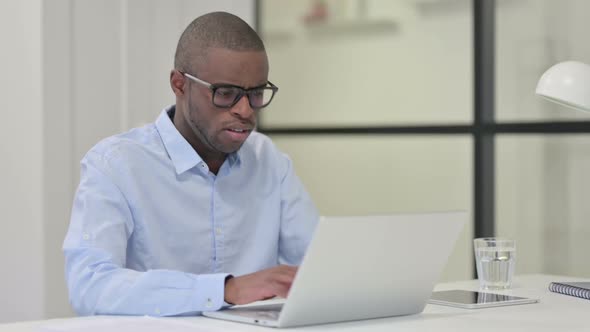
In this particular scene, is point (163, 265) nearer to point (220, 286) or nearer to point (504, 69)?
point (220, 286)

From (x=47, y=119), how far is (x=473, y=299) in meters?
1.87

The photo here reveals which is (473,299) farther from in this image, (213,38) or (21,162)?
(21,162)

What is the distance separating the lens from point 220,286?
1603 mm

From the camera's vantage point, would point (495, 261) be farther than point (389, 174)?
No

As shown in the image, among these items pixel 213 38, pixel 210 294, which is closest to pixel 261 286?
pixel 210 294

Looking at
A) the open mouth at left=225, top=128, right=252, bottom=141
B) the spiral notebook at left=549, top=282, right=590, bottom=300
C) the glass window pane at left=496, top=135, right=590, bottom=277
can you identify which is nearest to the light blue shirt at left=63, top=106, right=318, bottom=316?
the open mouth at left=225, top=128, right=252, bottom=141

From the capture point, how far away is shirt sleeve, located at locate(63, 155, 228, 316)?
160 centimetres

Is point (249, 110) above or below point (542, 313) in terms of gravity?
above

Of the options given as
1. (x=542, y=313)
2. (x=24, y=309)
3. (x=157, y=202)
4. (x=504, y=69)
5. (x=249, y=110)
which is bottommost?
(x=24, y=309)

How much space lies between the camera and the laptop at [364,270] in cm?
140

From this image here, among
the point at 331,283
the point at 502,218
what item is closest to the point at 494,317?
the point at 331,283

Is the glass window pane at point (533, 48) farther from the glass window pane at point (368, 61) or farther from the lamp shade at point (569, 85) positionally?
the lamp shade at point (569, 85)

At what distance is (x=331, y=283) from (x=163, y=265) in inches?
25.9

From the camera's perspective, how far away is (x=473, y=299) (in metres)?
1.81
